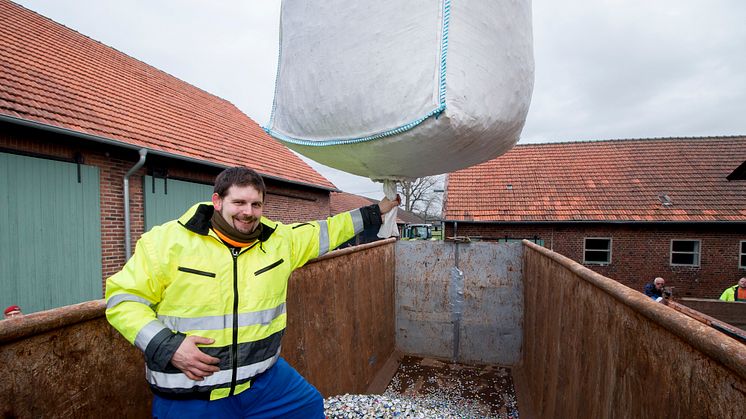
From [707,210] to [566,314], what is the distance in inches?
480

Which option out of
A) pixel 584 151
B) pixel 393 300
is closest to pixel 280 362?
pixel 393 300

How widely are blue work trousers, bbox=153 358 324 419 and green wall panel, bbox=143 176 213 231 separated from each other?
5.73 m

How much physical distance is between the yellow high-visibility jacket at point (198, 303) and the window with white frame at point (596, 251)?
11846 mm

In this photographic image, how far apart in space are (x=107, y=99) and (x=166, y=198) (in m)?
2.25

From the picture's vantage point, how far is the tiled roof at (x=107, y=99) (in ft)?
18.2

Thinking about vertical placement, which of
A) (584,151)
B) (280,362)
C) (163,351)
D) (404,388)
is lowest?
(404,388)

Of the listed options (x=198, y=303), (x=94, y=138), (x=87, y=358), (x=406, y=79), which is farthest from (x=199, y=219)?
(x=94, y=138)

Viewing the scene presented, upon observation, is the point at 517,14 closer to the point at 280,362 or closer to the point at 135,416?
the point at 280,362

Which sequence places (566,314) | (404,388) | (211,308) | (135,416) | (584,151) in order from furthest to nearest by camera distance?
1. (584,151)
2. (404,388)
3. (566,314)
4. (135,416)
5. (211,308)

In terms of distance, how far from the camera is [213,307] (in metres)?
1.47

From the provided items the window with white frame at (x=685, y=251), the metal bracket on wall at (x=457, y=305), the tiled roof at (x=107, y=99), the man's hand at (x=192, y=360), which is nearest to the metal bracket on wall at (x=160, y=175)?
the tiled roof at (x=107, y=99)

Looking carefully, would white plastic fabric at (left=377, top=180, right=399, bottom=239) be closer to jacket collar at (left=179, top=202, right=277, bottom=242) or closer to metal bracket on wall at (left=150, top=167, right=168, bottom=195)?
jacket collar at (left=179, top=202, right=277, bottom=242)

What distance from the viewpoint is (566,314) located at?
2.50 meters

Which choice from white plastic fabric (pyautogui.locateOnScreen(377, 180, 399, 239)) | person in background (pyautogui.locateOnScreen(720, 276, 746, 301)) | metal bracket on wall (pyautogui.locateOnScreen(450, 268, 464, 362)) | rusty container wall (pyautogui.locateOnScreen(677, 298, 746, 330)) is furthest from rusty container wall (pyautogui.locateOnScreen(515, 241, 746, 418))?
person in background (pyautogui.locateOnScreen(720, 276, 746, 301))
